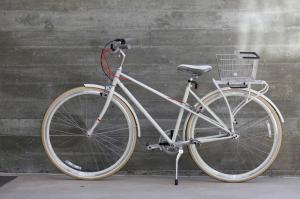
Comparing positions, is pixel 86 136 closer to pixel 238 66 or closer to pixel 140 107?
pixel 140 107

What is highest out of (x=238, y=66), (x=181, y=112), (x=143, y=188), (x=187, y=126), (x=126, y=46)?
(x=126, y=46)

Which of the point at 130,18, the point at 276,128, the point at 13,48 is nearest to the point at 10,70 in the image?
the point at 13,48

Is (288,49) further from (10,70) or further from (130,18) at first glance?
(10,70)

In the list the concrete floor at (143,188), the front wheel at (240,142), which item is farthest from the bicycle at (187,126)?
the concrete floor at (143,188)

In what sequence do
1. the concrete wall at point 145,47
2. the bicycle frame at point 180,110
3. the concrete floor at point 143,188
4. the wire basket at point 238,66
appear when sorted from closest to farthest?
the concrete floor at point 143,188
the wire basket at point 238,66
the bicycle frame at point 180,110
the concrete wall at point 145,47

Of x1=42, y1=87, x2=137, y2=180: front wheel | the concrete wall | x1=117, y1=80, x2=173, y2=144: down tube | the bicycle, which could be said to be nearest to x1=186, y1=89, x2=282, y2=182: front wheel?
the bicycle

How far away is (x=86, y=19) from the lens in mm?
5523

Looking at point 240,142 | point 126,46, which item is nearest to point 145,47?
point 126,46

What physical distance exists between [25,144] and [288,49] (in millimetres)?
2715

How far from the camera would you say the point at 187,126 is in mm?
5297

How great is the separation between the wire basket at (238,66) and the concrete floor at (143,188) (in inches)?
38.5

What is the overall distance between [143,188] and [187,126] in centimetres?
70

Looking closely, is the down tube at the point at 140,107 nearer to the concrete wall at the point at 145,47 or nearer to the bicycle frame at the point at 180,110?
the bicycle frame at the point at 180,110

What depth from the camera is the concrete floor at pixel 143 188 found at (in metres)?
4.89
